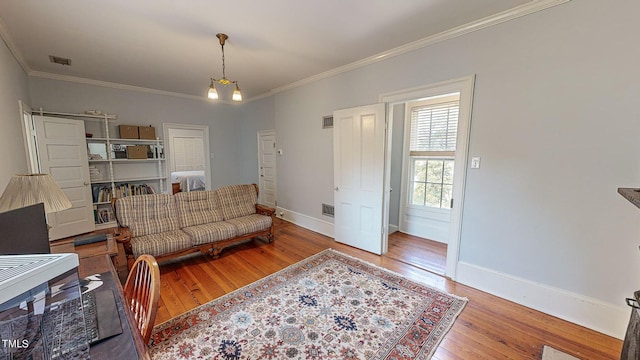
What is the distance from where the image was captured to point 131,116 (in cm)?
459

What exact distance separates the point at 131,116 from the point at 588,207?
6471mm

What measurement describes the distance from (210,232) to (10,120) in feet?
7.61

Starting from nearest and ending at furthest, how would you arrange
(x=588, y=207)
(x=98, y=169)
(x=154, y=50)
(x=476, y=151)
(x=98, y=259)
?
1. (x=98, y=259)
2. (x=588, y=207)
3. (x=476, y=151)
4. (x=154, y=50)
5. (x=98, y=169)

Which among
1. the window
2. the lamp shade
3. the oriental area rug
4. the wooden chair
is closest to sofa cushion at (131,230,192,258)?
the oriental area rug

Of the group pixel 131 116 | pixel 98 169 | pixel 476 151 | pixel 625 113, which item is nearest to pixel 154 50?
pixel 131 116

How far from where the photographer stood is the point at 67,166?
3826 mm

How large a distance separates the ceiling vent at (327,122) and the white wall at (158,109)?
300 cm

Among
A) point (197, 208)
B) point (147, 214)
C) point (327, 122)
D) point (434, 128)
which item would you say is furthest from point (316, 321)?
point (434, 128)

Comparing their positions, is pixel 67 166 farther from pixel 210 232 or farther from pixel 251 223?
pixel 251 223

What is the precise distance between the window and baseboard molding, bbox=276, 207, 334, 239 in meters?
1.48

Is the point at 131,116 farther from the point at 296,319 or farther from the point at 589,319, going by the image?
the point at 589,319

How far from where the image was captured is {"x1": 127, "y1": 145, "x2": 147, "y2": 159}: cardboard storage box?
4457 millimetres

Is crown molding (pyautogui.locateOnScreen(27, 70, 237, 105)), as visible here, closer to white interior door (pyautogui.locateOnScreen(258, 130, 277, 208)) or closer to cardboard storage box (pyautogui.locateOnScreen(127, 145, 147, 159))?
cardboard storage box (pyautogui.locateOnScreen(127, 145, 147, 159))

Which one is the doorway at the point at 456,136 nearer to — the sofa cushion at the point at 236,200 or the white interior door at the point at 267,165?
the sofa cushion at the point at 236,200
